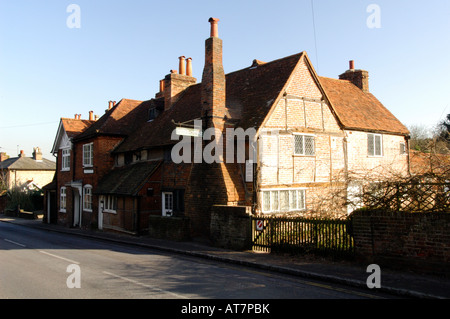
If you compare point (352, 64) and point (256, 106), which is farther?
point (352, 64)

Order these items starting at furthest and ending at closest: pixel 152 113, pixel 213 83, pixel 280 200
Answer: pixel 152 113
pixel 280 200
pixel 213 83

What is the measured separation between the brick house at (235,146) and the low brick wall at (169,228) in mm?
536

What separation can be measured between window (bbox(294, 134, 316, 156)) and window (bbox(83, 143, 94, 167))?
1388 cm

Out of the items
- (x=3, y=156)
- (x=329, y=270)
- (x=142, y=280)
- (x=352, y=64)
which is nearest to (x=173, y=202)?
(x=142, y=280)

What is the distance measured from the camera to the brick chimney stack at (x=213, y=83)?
53.2ft

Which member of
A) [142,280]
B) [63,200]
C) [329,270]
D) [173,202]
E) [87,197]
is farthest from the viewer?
[63,200]

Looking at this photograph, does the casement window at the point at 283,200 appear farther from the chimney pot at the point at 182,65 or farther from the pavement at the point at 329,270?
the chimney pot at the point at 182,65

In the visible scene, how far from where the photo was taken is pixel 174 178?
18.6 metres

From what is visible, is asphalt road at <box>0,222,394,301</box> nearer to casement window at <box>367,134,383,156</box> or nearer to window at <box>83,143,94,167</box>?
window at <box>83,143,94,167</box>

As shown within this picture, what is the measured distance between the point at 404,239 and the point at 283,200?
286 inches

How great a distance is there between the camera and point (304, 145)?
1764cm

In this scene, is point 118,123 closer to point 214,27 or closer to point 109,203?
point 109,203

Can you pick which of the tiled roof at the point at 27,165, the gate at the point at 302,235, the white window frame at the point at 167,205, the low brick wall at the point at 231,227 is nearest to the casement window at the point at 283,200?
the low brick wall at the point at 231,227
